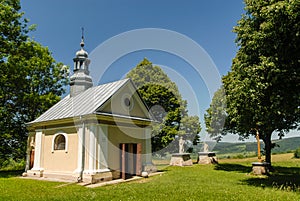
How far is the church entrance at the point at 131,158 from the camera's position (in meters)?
13.4

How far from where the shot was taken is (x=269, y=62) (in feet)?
28.3

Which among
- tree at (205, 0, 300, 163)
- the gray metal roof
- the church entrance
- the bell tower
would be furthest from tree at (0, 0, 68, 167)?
tree at (205, 0, 300, 163)

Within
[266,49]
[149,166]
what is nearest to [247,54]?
[266,49]

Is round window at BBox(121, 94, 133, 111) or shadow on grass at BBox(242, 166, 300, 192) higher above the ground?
round window at BBox(121, 94, 133, 111)

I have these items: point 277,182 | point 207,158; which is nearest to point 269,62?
point 277,182

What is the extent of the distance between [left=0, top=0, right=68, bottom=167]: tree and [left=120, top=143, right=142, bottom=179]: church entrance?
35.4ft

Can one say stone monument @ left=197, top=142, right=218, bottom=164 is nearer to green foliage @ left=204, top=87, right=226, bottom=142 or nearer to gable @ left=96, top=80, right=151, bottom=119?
green foliage @ left=204, top=87, right=226, bottom=142

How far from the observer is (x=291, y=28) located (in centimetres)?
812

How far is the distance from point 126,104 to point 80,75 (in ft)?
19.9

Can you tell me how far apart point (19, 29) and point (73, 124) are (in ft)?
34.5

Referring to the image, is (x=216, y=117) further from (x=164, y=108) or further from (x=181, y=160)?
(x=164, y=108)

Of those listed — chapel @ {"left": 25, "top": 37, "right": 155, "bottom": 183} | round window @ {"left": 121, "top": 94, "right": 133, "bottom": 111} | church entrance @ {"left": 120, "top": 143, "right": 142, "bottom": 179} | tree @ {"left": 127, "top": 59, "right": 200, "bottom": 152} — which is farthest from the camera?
tree @ {"left": 127, "top": 59, "right": 200, "bottom": 152}

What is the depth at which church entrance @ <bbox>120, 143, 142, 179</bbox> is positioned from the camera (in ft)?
44.1

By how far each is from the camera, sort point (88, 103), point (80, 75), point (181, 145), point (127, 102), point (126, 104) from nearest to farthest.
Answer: point (88, 103)
point (126, 104)
point (127, 102)
point (80, 75)
point (181, 145)
